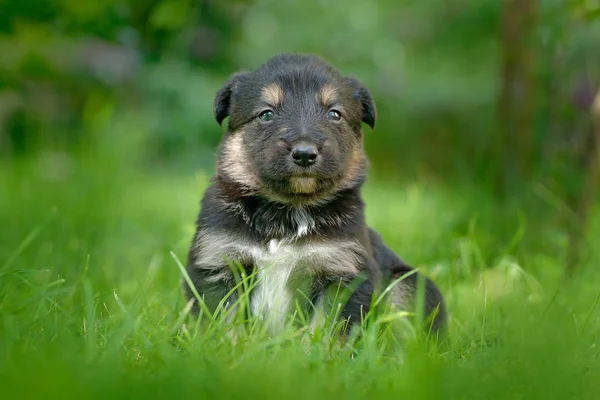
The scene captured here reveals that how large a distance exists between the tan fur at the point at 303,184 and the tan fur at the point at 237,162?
23 centimetres

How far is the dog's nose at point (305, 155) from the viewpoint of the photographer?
3836 mm

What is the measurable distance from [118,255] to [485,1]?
8.72 metres

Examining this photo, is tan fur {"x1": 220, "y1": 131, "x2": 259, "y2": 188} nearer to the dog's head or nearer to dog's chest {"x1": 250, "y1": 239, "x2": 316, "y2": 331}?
the dog's head

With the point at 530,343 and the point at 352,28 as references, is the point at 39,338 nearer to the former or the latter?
the point at 530,343

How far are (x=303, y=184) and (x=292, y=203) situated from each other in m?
0.17

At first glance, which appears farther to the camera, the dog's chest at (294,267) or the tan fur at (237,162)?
the tan fur at (237,162)

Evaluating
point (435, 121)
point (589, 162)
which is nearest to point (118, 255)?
point (589, 162)

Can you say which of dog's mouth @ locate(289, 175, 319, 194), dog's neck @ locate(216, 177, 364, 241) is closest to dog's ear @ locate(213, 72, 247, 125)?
dog's neck @ locate(216, 177, 364, 241)

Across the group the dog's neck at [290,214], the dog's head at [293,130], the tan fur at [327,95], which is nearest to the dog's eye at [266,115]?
the dog's head at [293,130]

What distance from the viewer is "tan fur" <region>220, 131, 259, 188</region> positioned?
4141mm

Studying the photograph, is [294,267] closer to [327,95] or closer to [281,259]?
[281,259]

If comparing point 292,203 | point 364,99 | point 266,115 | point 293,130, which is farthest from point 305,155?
point 364,99

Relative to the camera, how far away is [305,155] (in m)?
3.84

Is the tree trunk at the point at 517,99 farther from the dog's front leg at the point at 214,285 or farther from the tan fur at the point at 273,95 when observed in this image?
the dog's front leg at the point at 214,285
